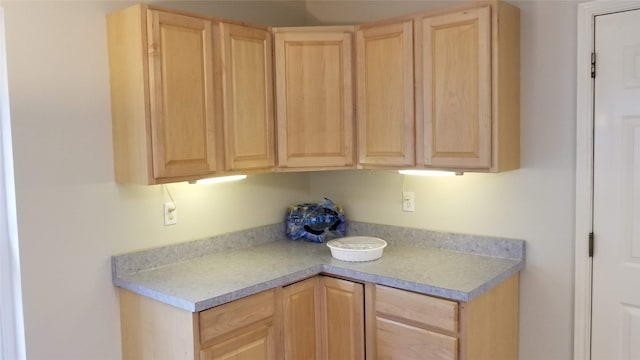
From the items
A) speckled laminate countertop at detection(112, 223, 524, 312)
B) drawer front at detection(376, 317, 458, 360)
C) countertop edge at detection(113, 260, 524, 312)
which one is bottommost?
drawer front at detection(376, 317, 458, 360)

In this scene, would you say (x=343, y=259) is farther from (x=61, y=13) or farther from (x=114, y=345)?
(x=61, y=13)

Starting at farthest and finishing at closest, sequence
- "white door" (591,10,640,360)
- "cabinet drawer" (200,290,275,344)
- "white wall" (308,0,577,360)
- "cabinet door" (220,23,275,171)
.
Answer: "cabinet door" (220,23,275,171), "white wall" (308,0,577,360), "white door" (591,10,640,360), "cabinet drawer" (200,290,275,344)

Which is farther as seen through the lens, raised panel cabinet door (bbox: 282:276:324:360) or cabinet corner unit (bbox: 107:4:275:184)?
raised panel cabinet door (bbox: 282:276:324:360)

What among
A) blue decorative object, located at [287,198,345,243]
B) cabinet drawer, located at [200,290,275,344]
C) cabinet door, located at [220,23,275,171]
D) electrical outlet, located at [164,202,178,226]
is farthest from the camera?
blue decorative object, located at [287,198,345,243]

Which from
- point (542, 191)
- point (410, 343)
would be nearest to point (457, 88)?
point (542, 191)

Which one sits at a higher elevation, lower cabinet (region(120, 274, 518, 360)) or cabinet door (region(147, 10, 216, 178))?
cabinet door (region(147, 10, 216, 178))

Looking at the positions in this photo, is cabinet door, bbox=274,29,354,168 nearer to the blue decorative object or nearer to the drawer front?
the blue decorative object

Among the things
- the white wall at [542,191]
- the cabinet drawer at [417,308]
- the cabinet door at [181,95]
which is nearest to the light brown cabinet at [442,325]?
the cabinet drawer at [417,308]

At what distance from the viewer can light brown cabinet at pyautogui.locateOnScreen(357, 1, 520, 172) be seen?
7.24 ft

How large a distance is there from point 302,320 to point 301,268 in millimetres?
241

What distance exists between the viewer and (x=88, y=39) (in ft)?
7.30

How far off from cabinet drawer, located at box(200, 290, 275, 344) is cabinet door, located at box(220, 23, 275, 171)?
0.63 metres

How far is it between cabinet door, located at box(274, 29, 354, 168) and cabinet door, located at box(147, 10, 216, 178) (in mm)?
413

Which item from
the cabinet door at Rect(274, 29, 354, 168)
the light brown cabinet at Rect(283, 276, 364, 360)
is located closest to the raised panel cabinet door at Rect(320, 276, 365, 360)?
the light brown cabinet at Rect(283, 276, 364, 360)
